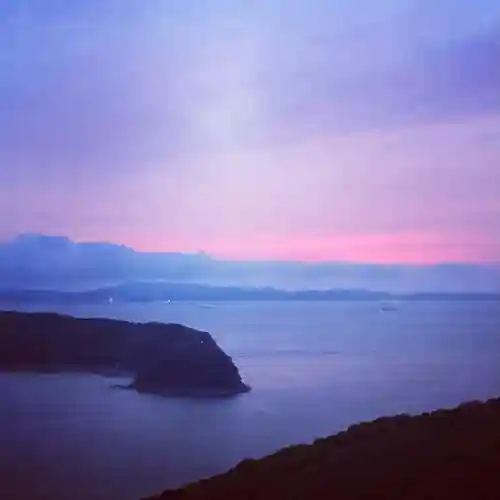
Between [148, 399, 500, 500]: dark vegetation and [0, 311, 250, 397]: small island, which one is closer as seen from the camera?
[148, 399, 500, 500]: dark vegetation

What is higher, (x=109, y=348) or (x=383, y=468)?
(x=109, y=348)

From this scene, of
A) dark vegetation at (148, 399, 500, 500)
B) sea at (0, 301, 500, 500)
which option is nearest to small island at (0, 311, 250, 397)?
Answer: sea at (0, 301, 500, 500)

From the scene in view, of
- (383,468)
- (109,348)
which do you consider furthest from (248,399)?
(383,468)

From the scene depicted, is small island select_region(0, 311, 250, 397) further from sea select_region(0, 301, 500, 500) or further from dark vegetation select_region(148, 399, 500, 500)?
dark vegetation select_region(148, 399, 500, 500)

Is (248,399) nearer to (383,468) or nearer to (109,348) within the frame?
(109,348)

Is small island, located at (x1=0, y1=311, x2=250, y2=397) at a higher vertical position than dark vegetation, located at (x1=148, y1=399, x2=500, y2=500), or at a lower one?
higher

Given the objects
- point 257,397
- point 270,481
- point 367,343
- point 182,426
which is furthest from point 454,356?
point 270,481

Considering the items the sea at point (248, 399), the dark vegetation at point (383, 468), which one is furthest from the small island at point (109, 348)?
the dark vegetation at point (383, 468)
